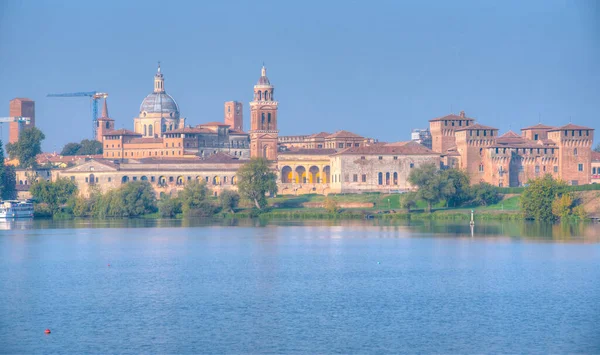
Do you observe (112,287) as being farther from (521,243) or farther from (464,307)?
(521,243)

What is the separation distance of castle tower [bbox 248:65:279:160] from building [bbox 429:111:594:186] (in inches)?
695

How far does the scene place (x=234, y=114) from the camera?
13262 centimetres

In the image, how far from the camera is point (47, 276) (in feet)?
113

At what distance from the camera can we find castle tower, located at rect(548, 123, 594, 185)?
8606cm

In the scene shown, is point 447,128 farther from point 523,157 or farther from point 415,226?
point 415,226

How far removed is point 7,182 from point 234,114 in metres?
45.8

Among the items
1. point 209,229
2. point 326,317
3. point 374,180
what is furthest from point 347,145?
point 326,317

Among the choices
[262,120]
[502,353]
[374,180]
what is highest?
[262,120]

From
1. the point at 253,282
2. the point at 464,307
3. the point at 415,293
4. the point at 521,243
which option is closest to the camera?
the point at 464,307

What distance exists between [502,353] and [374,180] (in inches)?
2540

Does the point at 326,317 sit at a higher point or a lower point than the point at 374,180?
lower

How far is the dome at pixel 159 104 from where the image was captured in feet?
414

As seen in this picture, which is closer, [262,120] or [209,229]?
[209,229]

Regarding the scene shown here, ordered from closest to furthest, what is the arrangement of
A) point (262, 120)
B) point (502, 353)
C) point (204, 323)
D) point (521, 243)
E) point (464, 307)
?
point (502, 353)
point (204, 323)
point (464, 307)
point (521, 243)
point (262, 120)
